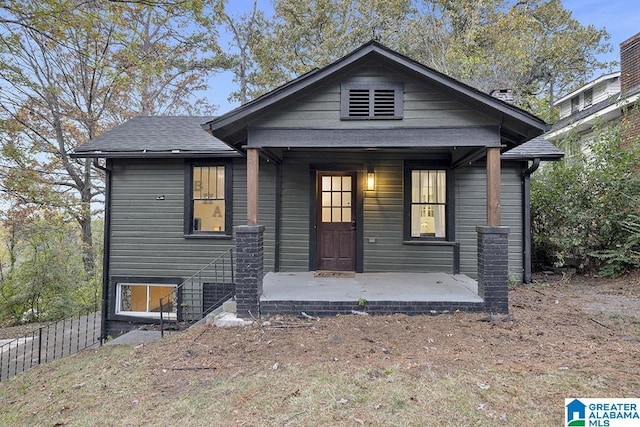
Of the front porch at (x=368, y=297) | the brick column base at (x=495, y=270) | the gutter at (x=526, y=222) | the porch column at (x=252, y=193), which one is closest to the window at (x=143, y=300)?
the front porch at (x=368, y=297)

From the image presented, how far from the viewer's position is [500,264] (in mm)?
4953

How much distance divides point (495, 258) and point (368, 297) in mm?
1883

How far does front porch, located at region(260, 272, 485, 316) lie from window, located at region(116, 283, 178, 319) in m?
3.07

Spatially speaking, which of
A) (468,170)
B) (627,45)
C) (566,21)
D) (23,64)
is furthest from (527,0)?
(23,64)

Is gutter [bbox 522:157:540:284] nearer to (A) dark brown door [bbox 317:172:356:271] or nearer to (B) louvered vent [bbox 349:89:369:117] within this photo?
(A) dark brown door [bbox 317:172:356:271]

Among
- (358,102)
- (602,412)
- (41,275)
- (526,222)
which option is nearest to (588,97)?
(526,222)

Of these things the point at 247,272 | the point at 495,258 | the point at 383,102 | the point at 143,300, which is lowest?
the point at 143,300

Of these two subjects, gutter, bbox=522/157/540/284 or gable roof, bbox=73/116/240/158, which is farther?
gutter, bbox=522/157/540/284

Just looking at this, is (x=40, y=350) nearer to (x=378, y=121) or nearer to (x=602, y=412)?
(x=378, y=121)

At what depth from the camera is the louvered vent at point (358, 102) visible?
5.29 m

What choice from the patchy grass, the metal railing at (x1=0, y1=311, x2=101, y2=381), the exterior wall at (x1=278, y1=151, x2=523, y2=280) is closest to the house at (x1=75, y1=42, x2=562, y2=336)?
the exterior wall at (x1=278, y1=151, x2=523, y2=280)

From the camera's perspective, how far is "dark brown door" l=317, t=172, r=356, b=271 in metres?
7.38

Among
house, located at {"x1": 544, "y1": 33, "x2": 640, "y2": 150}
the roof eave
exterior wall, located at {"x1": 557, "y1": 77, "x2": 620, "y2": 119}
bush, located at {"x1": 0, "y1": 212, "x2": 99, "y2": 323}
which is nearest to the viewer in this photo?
the roof eave

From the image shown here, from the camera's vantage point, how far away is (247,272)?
199 inches
